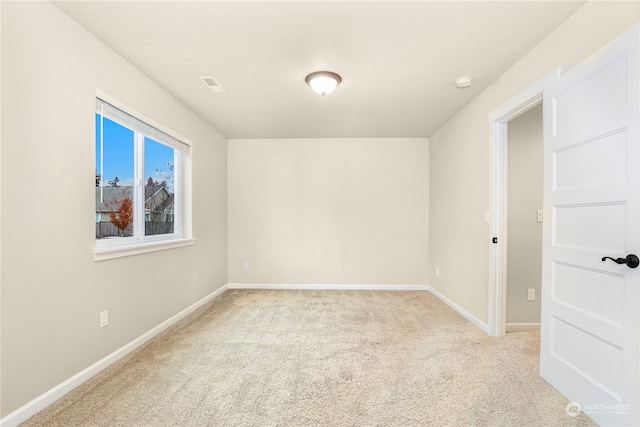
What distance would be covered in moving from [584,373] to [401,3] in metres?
2.38

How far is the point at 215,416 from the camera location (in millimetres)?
1727

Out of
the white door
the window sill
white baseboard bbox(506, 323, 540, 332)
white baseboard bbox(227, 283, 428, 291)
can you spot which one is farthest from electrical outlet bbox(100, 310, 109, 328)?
white baseboard bbox(506, 323, 540, 332)

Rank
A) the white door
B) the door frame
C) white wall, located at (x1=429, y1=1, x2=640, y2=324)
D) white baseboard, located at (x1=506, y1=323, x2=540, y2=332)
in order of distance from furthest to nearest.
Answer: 1. white baseboard, located at (x1=506, y1=323, x2=540, y2=332)
2. the door frame
3. white wall, located at (x1=429, y1=1, x2=640, y2=324)
4. the white door

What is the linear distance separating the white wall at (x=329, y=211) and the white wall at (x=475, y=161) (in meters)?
0.37

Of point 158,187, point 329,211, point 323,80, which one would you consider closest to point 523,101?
point 323,80

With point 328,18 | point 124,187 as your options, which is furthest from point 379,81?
point 124,187

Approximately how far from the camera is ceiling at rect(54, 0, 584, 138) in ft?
6.15

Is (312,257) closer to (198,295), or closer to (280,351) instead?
(198,295)

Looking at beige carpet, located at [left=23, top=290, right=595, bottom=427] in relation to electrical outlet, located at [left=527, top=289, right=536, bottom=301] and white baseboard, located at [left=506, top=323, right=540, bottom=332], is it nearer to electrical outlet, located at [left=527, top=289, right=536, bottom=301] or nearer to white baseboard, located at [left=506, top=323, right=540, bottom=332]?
white baseboard, located at [left=506, top=323, right=540, bottom=332]

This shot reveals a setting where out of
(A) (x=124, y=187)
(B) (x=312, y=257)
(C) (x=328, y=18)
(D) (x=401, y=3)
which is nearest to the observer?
(D) (x=401, y=3)

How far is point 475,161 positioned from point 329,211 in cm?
230

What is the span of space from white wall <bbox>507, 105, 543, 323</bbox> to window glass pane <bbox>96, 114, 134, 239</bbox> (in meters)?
3.62

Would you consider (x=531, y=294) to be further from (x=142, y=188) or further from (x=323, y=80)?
(x=142, y=188)

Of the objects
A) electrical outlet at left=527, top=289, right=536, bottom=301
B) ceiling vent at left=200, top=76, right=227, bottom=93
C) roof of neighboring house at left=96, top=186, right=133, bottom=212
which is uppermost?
ceiling vent at left=200, top=76, right=227, bottom=93
